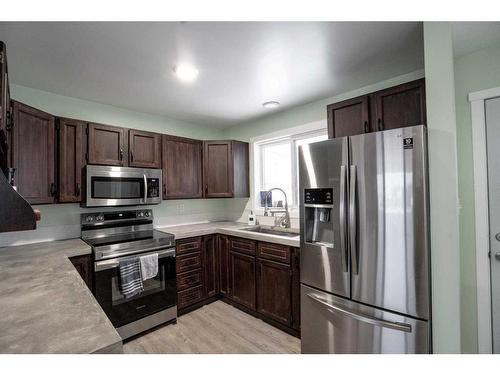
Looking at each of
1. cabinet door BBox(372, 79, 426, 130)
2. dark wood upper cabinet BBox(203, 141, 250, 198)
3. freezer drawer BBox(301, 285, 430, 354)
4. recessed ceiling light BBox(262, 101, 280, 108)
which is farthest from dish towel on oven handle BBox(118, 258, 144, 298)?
cabinet door BBox(372, 79, 426, 130)

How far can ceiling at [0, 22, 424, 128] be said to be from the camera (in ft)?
4.80


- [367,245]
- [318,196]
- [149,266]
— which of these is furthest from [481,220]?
[149,266]

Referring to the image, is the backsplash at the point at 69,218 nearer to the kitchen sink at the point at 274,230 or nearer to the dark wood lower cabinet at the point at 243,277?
the dark wood lower cabinet at the point at 243,277

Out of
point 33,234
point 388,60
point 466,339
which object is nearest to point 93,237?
point 33,234

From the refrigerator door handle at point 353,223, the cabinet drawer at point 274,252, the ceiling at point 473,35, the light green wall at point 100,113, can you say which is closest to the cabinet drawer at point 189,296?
the cabinet drawer at point 274,252

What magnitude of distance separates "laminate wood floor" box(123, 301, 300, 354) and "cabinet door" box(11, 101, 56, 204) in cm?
159

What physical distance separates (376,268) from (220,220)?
106 inches

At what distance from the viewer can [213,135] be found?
3861mm

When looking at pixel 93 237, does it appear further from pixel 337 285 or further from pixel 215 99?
pixel 337 285

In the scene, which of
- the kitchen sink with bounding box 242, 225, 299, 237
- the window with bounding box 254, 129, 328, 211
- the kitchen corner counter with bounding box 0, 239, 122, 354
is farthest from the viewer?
the window with bounding box 254, 129, 328, 211

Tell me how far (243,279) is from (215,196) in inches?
47.0

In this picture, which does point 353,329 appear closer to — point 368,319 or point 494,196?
point 368,319

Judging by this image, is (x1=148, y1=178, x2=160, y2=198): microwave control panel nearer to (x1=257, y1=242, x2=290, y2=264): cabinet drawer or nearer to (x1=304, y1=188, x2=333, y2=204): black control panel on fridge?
(x1=257, y1=242, x2=290, y2=264): cabinet drawer

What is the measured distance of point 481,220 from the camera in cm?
173
